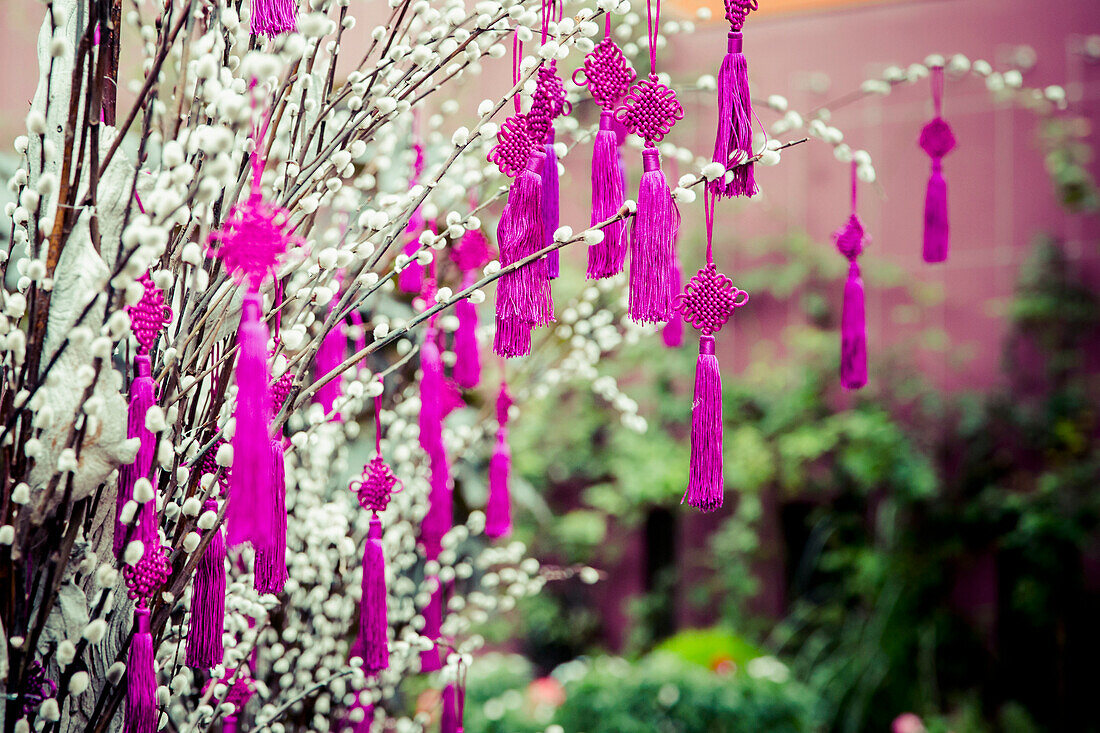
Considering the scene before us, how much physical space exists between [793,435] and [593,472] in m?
0.80

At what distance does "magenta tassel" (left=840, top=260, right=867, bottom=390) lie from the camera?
90 centimetres

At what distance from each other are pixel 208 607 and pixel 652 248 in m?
0.41

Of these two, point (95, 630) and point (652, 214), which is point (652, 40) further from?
point (95, 630)

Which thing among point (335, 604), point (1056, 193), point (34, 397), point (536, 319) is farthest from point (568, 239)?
point (1056, 193)

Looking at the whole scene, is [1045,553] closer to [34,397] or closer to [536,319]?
[536,319]

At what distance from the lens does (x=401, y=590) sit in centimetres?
105

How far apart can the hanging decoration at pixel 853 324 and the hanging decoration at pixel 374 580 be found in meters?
0.44

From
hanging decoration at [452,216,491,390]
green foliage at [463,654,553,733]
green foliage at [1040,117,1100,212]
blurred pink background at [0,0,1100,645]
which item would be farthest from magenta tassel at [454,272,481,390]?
green foliage at [1040,117,1100,212]

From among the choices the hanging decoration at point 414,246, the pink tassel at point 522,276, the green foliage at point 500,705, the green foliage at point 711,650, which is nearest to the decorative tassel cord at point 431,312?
the pink tassel at point 522,276

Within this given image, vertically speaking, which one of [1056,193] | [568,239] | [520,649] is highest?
[1056,193]

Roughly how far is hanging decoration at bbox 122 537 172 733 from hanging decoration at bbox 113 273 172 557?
25mm

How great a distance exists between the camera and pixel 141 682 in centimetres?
61

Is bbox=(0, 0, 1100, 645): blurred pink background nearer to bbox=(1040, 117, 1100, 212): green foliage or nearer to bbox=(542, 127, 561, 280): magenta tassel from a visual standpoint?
bbox=(1040, 117, 1100, 212): green foliage

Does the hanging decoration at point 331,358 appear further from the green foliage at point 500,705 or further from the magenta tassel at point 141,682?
the green foliage at point 500,705
